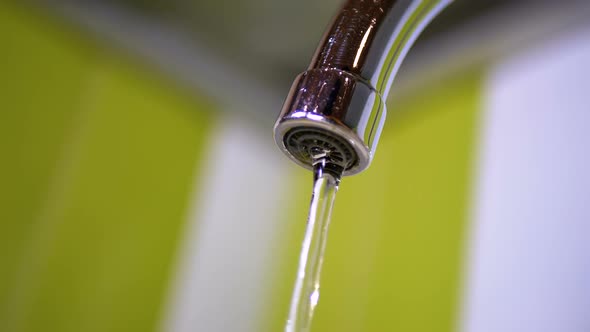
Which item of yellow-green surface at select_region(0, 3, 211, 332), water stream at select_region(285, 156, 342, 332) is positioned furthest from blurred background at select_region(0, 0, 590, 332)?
water stream at select_region(285, 156, 342, 332)

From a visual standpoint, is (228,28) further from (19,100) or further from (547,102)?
(547,102)

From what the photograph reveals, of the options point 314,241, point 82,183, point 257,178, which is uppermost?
point 257,178

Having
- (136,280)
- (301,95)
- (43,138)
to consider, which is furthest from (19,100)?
(301,95)

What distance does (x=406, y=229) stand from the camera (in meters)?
1.06

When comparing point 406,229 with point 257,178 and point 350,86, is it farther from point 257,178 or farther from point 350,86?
point 350,86

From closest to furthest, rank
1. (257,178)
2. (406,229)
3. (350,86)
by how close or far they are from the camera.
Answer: (350,86), (406,229), (257,178)

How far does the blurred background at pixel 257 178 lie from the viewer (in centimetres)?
84

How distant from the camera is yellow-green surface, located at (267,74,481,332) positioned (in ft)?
3.10

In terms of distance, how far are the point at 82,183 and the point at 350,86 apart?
0.92 metres

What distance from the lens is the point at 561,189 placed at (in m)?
0.79

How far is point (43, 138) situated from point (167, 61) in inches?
12.7

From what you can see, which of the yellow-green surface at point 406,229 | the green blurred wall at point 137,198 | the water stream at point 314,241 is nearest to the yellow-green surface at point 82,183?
the green blurred wall at point 137,198

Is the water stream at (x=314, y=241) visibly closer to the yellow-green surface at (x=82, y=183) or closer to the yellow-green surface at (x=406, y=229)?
the yellow-green surface at (x=406, y=229)

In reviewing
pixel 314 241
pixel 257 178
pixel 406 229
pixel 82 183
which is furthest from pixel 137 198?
pixel 314 241
